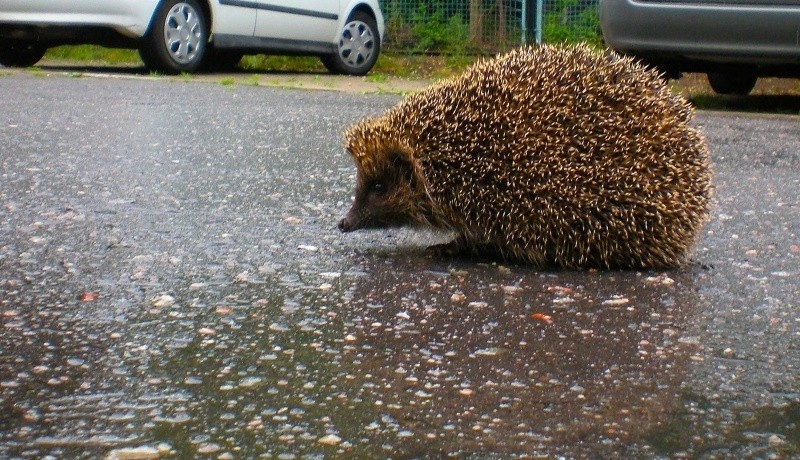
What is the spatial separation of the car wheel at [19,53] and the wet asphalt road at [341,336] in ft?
29.2

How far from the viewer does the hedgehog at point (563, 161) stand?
13.9ft

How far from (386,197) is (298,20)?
10.4 metres

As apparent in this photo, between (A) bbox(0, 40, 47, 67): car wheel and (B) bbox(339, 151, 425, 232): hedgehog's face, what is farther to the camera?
(A) bbox(0, 40, 47, 67): car wheel

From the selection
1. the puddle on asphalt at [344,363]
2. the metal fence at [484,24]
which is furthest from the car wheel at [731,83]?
the puddle on asphalt at [344,363]

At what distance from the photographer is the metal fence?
56.2 ft

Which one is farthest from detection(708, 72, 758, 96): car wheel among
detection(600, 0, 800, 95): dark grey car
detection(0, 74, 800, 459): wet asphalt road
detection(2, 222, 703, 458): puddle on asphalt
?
detection(2, 222, 703, 458): puddle on asphalt

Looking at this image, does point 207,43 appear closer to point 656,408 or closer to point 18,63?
point 18,63

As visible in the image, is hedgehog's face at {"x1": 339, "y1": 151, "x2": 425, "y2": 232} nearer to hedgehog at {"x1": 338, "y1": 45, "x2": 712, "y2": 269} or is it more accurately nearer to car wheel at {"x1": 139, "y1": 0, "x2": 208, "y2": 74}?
hedgehog at {"x1": 338, "y1": 45, "x2": 712, "y2": 269}

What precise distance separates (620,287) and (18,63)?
12.1m

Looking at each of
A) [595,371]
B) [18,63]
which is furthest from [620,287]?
[18,63]

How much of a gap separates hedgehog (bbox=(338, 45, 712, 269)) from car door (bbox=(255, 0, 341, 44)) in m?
10.2

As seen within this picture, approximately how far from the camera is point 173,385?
2.78 metres

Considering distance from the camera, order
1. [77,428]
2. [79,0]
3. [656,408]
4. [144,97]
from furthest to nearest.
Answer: [79,0], [144,97], [656,408], [77,428]

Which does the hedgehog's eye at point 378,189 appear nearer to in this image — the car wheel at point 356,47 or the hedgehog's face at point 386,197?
the hedgehog's face at point 386,197
